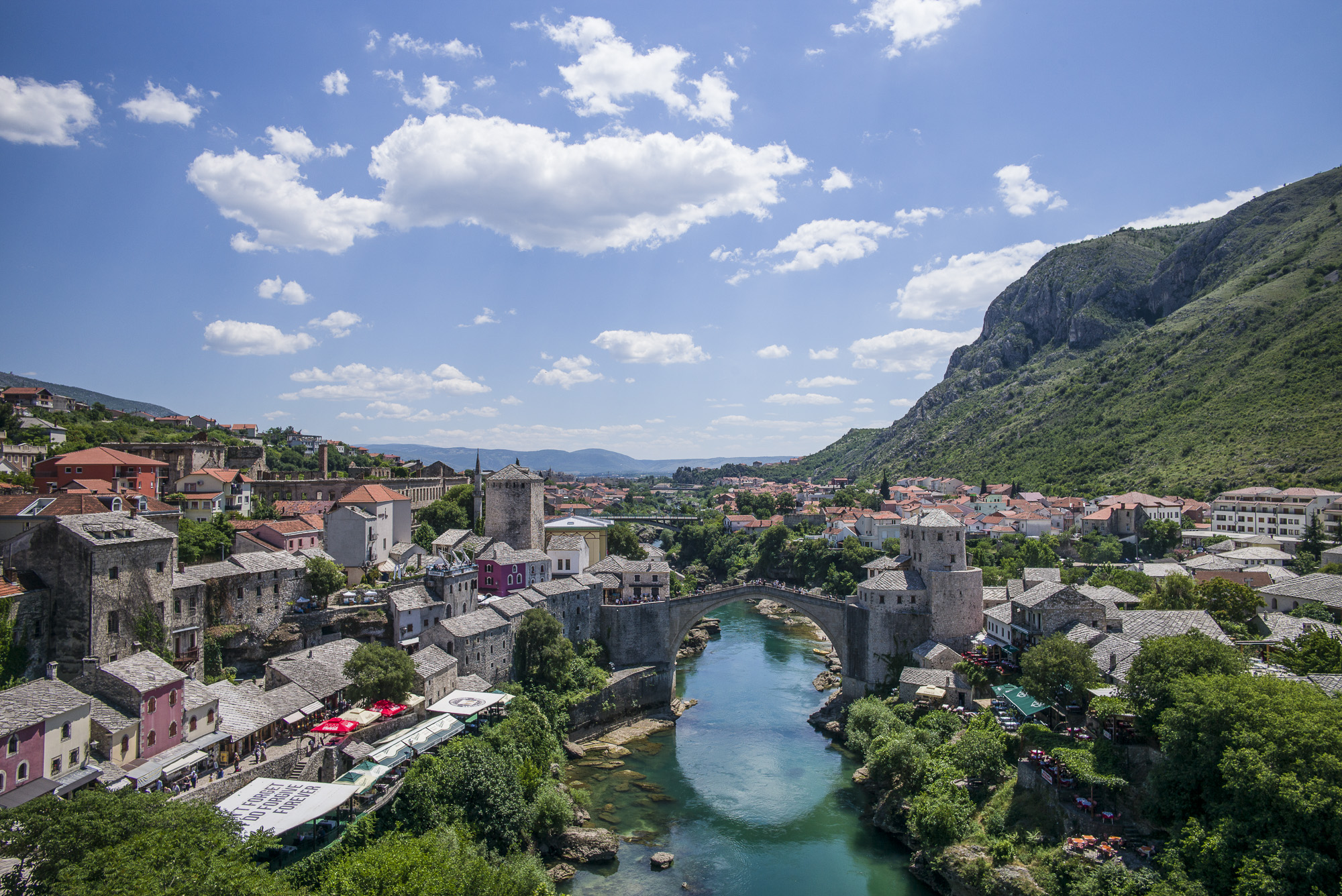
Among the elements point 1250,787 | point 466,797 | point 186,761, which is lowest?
point 466,797

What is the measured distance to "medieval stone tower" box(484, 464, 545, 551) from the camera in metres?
42.0

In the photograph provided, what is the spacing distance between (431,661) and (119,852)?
15448 mm

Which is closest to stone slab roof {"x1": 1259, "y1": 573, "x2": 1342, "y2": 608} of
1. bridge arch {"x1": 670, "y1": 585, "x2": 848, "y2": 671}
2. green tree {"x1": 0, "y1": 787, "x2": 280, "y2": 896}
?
bridge arch {"x1": 670, "y1": 585, "x2": 848, "y2": 671}

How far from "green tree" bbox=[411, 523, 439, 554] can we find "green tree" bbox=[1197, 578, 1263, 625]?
132ft

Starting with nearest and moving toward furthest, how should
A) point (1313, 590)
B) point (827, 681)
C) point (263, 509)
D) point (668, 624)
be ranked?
point (1313, 590) < point (668, 624) < point (827, 681) < point (263, 509)

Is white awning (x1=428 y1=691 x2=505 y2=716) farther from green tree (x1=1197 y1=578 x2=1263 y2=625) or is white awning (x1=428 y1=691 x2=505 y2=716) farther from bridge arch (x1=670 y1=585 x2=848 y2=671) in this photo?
green tree (x1=1197 y1=578 x2=1263 y2=625)

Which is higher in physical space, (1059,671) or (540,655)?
(1059,671)

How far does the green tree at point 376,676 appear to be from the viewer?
1006 inches

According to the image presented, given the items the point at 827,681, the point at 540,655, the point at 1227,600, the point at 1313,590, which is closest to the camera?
the point at 1227,600

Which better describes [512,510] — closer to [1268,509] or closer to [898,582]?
[898,582]

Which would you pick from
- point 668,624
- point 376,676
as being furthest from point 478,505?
point 376,676

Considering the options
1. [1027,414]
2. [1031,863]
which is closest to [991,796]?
[1031,863]

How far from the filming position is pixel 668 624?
39406 millimetres

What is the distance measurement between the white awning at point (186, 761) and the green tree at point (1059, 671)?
26.8 m
